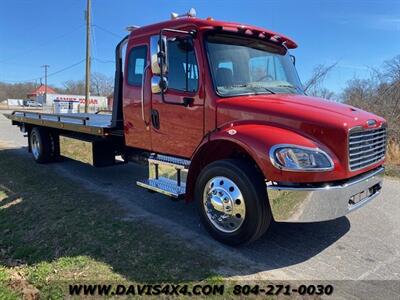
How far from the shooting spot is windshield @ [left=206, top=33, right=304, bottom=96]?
15.0 ft

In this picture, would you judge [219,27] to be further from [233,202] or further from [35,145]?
[35,145]

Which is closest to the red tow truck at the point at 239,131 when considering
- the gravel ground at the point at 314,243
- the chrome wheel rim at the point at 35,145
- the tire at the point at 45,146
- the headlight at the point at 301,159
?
the headlight at the point at 301,159

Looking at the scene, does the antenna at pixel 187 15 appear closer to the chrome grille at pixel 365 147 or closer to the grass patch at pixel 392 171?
the chrome grille at pixel 365 147

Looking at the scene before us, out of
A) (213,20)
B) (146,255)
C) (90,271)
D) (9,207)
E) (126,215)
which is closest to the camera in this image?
(90,271)

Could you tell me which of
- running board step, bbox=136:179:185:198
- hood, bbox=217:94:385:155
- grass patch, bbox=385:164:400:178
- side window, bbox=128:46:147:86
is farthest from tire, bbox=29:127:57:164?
grass patch, bbox=385:164:400:178

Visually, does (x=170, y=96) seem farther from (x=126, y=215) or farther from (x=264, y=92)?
(x=126, y=215)

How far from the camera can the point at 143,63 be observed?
18.4 ft

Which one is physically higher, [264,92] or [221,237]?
[264,92]

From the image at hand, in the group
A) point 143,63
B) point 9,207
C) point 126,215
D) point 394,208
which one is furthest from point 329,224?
point 9,207

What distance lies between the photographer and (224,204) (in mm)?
4227

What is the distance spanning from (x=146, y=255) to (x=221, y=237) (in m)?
0.85

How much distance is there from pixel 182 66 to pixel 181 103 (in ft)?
1.50

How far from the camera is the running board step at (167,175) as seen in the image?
16.0ft

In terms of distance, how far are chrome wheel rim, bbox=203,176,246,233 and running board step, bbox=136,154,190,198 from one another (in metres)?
0.49
